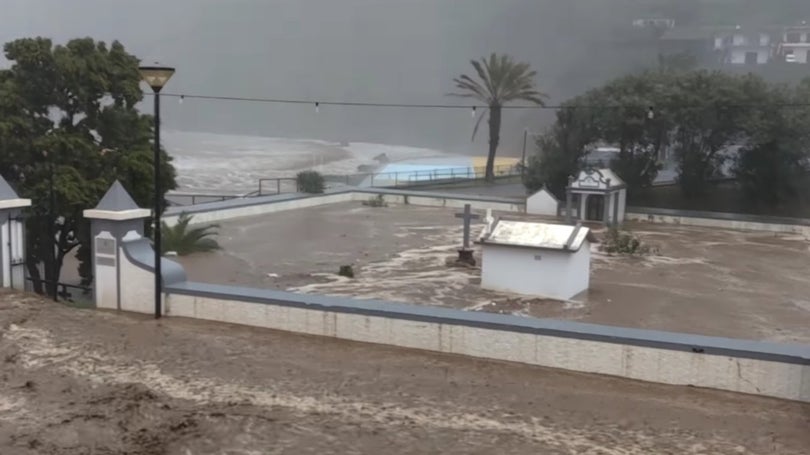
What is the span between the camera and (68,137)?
1340 centimetres

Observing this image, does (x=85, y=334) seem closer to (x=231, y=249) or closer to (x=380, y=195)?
(x=231, y=249)

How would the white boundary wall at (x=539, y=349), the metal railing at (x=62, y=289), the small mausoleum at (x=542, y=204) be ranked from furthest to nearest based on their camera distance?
the small mausoleum at (x=542, y=204) < the metal railing at (x=62, y=289) < the white boundary wall at (x=539, y=349)

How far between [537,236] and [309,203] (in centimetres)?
1923

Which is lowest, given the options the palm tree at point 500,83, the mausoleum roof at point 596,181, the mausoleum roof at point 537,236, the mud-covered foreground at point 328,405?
the mud-covered foreground at point 328,405

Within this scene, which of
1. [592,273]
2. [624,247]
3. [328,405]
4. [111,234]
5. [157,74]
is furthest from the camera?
[624,247]

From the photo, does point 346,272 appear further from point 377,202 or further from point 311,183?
point 311,183

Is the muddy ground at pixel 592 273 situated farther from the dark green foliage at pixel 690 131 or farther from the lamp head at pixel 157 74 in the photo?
the dark green foliage at pixel 690 131

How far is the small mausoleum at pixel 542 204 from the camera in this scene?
3469 cm

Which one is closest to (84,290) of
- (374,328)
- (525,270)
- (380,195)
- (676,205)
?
(374,328)

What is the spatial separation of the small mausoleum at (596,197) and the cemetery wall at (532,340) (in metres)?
21.9

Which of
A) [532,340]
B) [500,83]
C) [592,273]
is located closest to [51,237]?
[532,340]

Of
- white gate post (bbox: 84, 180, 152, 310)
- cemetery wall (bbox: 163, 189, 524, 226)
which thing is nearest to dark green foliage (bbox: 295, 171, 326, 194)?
cemetery wall (bbox: 163, 189, 524, 226)

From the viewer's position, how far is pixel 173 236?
69.7ft

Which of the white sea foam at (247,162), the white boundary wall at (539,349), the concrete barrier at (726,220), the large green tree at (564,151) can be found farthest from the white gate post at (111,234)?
the white sea foam at (247,162)
